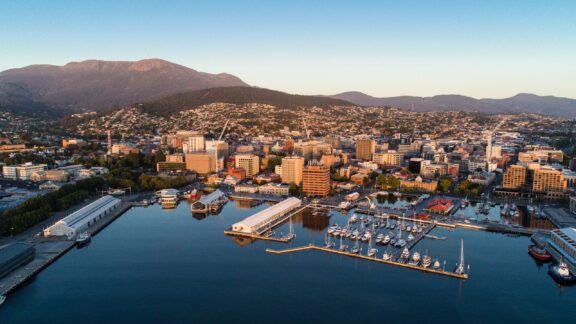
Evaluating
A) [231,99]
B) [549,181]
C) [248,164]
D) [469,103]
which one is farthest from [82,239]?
[469,103]

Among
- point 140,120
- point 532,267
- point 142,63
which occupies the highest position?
point 142,63

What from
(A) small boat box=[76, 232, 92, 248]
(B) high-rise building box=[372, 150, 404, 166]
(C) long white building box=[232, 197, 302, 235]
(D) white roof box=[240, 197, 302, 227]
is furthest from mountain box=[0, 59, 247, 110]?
(A) small boat box=[76, 232, 92, 248]

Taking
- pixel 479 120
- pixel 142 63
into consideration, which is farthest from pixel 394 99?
pixel 479 120

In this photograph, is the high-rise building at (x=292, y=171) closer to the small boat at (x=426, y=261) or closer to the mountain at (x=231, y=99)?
the small boat at (x=426, y=261)

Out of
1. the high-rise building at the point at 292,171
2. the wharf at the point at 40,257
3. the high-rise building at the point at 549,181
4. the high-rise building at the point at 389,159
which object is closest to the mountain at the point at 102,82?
the high-rise building at the point at 389,159

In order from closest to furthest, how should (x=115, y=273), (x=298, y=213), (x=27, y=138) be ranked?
(x=115, y=273), (x=298, y=213), (x=27, y=138)

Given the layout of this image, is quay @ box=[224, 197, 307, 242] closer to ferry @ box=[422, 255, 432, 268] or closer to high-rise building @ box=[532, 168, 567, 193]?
ferry @ box=[422, 255, 432, 268]

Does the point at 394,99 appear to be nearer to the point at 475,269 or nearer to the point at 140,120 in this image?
the point at 140,120
